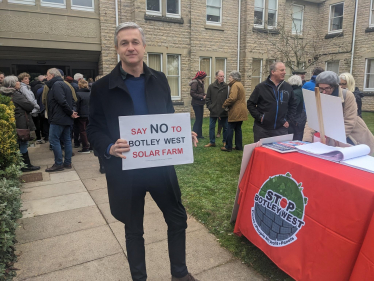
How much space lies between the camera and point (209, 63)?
15.1m

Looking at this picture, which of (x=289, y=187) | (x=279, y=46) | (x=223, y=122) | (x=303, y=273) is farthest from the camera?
(x=279, y=46)

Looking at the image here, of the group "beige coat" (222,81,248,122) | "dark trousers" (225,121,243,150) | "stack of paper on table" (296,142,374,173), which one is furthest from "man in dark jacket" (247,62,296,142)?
"dark trousers" (225,121,243,150)

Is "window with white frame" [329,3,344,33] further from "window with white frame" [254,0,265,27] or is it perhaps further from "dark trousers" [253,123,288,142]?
"dark trousers" [253,123,288,142]

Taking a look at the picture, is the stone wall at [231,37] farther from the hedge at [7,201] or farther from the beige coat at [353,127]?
the beige coat at [353,127]

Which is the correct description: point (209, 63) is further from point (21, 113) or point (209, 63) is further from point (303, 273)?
point (303, 273)

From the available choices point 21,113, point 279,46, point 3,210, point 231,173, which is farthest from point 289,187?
point 279,46

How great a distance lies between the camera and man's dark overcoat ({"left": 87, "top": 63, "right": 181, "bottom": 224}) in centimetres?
207

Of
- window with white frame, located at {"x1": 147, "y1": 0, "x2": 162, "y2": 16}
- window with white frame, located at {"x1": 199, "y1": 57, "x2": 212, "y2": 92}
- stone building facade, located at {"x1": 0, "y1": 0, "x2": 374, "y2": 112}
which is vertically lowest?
window with white frame, located at {"x1": 199, "y1": 57, "x2": 212, "y2": 92}

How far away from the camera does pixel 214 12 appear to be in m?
14.9

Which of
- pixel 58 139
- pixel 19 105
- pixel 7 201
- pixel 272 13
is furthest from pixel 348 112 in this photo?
pixel 272 13

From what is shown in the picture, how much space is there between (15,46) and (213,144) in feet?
28.1

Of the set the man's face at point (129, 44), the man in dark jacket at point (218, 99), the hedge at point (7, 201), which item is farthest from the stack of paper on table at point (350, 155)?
the man in dark jacket at point (218, 99)

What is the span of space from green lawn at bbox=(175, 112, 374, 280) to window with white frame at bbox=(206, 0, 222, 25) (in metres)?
9.30

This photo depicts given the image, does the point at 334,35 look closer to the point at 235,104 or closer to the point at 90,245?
the point at 235,104
